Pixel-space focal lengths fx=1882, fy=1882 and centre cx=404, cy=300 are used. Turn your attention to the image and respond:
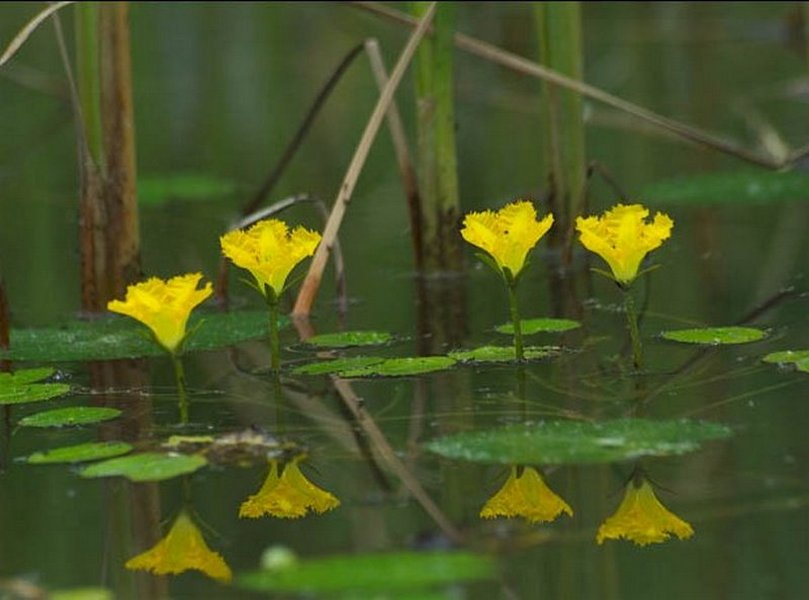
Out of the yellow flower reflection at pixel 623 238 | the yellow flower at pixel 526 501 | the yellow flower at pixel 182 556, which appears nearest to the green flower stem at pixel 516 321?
the yellow flower reflection at pixel 623 238

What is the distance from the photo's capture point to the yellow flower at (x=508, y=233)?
9.48ft

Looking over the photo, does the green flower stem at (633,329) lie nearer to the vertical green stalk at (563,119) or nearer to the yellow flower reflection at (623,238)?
the yellow flower reflection at (623,238)

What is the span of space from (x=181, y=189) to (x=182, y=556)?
11.2ft

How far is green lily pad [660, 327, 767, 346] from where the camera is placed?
318cm

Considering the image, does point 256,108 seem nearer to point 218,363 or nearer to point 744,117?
point 744,117

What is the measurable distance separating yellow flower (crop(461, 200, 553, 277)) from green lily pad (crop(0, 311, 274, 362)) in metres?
0.69

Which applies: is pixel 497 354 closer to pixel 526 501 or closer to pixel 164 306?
pixel 164 306

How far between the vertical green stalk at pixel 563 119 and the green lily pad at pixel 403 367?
3.68ft

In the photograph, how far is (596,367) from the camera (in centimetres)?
310

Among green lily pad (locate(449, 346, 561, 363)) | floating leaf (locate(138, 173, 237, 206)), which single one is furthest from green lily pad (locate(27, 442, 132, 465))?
floating leaf (locate(138, 173, 237, 206))

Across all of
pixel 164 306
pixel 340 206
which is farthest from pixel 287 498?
pixel 340 206

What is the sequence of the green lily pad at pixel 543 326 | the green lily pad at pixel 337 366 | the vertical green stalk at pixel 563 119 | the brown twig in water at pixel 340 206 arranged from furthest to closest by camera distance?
1. the vertical green stalk at pixel 563 119
2. the brown twig in water at pixel 340 206
3. the green lily pad at pixel 543 326
4. the green lily pad at pixel 337 366

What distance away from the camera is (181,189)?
5.55m

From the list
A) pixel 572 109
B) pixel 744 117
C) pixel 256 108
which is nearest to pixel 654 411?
pixel 572 109
